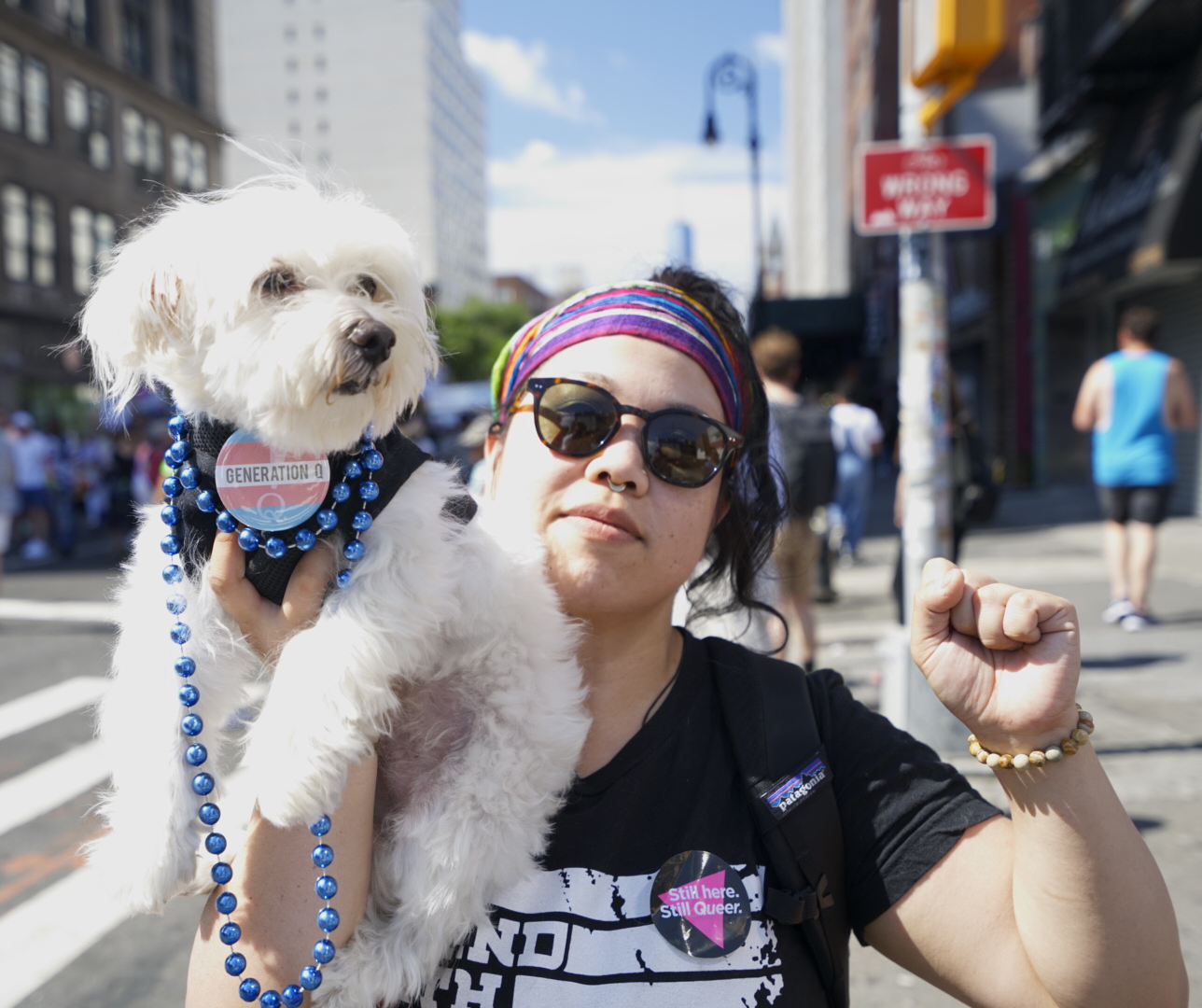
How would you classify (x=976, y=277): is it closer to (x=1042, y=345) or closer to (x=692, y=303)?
(x=1042, y=345)

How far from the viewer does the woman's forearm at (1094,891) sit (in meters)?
1.23

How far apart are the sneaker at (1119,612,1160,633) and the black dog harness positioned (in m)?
7.19

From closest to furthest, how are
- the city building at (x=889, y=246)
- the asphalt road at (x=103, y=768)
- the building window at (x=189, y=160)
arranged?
the asphalt road at (x=103, y=768) < the city building at (x=889, y=246) < the building window at (x=189, y=160)

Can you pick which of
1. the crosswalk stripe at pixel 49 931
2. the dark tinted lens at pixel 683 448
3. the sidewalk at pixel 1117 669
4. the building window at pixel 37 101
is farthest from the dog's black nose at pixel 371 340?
the building window at pixel 37 101

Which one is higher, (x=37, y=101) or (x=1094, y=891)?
(x=37, y=101)

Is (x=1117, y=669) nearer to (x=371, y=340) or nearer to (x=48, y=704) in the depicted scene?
(x=371, y=340)

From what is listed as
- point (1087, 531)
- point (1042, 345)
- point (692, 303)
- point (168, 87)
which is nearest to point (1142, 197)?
point (1087, 531)

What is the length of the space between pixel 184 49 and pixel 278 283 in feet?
148

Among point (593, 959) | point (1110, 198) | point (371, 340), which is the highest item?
point (1110, 198)

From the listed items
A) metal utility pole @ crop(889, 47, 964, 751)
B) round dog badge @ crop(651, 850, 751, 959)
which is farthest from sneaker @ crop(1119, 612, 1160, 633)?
round dog badge @ crop(651, 850, 751, 959)

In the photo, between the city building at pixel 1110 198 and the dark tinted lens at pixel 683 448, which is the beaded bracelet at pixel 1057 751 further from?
the city building at pixel 1110 198

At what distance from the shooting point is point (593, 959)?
4.45 feet

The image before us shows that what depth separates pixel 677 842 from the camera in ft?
4.75

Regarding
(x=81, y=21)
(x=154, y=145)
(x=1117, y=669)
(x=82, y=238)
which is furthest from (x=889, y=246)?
(x=81, y=21)
